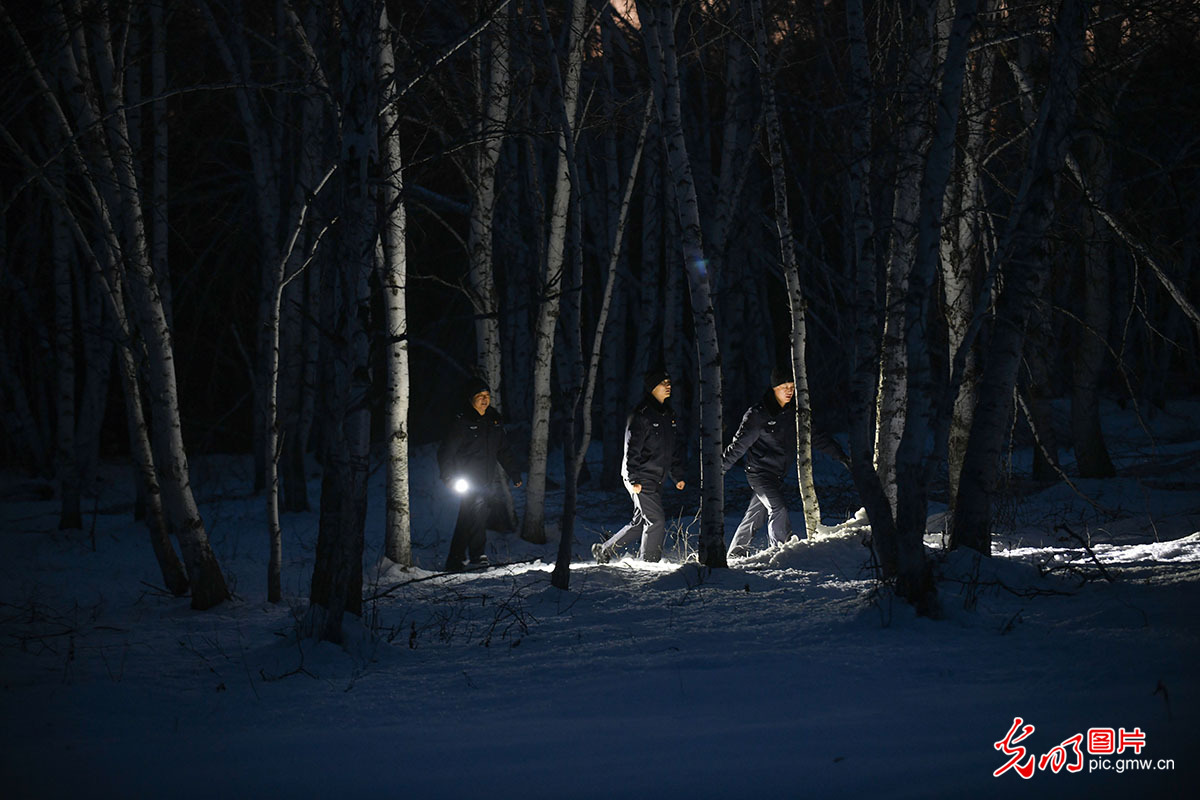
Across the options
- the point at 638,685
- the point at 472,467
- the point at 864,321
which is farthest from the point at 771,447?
the point at 638,685

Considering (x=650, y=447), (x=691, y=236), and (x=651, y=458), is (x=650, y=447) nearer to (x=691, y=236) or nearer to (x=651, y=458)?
(x=651, y=458)

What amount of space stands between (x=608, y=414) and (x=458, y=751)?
12131 mm

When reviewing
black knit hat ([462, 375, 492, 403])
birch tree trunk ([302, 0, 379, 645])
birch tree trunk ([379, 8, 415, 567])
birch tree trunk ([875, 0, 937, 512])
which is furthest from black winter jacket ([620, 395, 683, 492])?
birch tree trunk ([302, 0, 379, 645])

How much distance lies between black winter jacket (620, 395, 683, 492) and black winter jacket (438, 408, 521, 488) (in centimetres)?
143

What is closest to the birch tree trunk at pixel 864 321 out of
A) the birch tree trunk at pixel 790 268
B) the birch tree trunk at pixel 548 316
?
the birch tree trunk at pixel 790 268

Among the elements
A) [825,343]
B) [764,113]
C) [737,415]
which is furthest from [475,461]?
[825,343]

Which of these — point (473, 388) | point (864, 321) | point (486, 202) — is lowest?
point (473, 388)

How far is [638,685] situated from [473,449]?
16.5 feet

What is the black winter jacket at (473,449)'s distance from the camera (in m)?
9.25

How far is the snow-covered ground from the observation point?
3604mm

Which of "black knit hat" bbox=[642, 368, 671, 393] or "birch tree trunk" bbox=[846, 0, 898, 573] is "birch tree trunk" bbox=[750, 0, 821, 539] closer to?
"birch tree trunk" bbox=[846, 0, 898, 573]

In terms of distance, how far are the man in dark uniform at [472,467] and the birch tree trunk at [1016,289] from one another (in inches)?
189

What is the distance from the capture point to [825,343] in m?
25.0

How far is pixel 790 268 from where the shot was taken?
8.59 m
